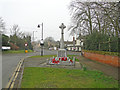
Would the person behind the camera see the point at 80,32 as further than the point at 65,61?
Yes

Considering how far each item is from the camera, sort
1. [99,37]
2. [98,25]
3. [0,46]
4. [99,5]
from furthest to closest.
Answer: [0,46]
[98,25]
[99,5]
[99,37]

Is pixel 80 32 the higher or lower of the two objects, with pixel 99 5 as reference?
lower

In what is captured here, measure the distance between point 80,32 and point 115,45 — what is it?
17.0 metres

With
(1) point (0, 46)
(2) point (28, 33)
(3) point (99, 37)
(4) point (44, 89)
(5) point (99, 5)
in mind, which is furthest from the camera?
(2) point (28, 33)

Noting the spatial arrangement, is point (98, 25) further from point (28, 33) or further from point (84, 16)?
point (28, 33)

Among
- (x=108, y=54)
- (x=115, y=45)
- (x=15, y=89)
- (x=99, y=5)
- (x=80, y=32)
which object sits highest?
(x=99, y=5)

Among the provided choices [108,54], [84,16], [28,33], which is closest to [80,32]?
[84,16]

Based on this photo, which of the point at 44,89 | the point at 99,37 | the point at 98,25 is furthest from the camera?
the point at 98,25

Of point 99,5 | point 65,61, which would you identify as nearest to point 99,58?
point 65,61

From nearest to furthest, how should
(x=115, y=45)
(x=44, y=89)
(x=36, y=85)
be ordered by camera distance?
(x=44, y=89)
(x=36, y=85)
(x=115, y=45)

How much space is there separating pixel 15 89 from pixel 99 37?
50.1 ft

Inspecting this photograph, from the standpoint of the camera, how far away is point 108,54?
13852mm

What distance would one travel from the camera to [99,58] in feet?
54.3

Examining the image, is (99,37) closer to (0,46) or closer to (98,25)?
(98,25)
